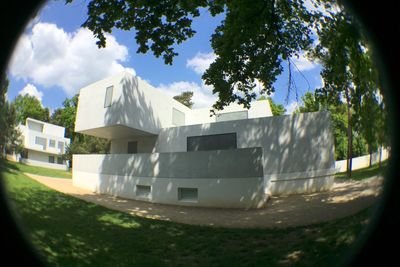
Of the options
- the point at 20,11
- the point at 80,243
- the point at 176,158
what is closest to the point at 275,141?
the point at 176,158

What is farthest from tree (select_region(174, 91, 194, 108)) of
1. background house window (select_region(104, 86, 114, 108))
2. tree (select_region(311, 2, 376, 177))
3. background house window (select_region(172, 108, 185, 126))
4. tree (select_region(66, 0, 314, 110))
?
tree (select_region(311, 2, 376, 177))

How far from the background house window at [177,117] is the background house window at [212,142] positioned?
3.56m

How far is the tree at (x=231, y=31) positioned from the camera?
6074 millimetres

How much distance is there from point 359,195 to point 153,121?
17.7m

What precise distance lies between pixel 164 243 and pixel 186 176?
25.0ft

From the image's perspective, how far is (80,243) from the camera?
186 inches

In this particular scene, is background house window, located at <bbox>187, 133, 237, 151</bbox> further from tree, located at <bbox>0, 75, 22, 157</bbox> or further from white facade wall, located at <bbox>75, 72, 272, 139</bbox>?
tree, located at <bbox>0, 75, 22, 157</bbox>

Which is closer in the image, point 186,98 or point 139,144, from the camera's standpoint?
point 139,144

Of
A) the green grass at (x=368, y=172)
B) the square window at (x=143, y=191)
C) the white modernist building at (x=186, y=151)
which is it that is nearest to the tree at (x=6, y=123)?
the green grass at (x=368, y=172)

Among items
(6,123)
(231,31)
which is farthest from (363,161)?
(231,31)

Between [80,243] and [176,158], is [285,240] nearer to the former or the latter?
[80,243]

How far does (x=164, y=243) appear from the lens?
592cm

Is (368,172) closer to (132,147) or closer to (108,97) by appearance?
(108,97)

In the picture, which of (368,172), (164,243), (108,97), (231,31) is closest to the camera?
(368,172)
